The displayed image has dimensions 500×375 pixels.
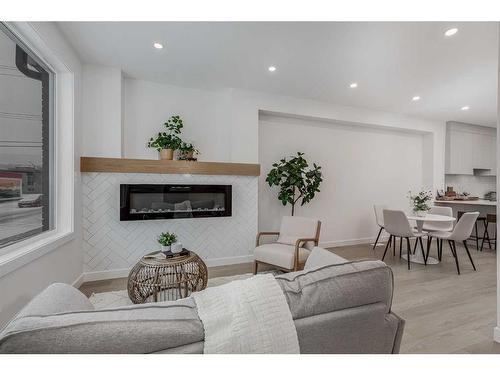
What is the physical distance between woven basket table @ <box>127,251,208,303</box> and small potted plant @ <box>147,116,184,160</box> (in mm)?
1507

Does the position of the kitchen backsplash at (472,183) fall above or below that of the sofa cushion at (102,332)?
above

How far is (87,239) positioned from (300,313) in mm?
3120

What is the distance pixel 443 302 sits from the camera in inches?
100

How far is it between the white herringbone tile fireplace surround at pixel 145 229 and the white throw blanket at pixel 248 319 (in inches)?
107

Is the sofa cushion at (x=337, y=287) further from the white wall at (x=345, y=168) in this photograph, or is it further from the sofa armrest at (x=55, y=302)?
the white wall at (x=345, y=168)

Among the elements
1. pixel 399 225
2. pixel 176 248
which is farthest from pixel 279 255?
pixel 399 225

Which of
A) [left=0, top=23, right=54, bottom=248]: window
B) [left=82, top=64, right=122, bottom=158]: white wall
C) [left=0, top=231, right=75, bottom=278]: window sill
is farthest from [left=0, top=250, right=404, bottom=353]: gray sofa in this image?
[left=82, top=64, right=122, bottom=158]: white wall

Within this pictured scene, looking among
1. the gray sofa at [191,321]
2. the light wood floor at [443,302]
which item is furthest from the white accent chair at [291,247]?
the gray sofa at [191,321]

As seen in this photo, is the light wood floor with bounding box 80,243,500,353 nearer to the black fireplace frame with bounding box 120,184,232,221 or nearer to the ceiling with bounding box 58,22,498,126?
the black fireplace frame with bounding box 120,184,232,221

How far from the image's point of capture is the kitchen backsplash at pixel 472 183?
19.5ft

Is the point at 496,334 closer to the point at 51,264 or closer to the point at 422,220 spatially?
the point at 422,220
